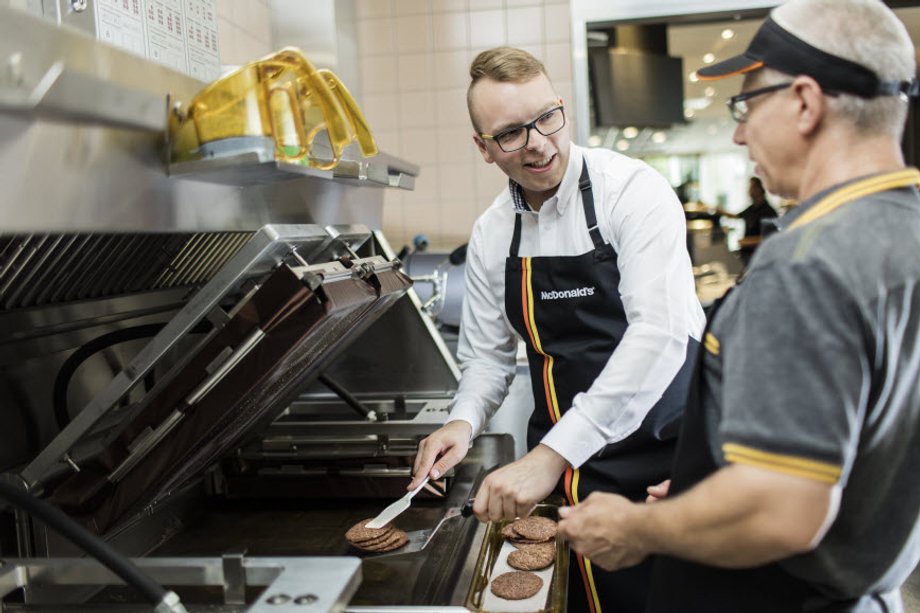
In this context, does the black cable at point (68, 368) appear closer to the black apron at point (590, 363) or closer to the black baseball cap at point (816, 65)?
the black apron at point (590, 363)

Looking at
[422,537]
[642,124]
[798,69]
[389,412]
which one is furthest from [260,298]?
[642,124]

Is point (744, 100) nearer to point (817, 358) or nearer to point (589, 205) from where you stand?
point (817, 358)

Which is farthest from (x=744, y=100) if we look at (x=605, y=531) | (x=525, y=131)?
(x=525, y=131)

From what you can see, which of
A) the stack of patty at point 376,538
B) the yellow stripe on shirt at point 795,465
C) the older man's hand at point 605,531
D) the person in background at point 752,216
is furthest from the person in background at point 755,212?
the yellow stripe on shirt at point 795,465

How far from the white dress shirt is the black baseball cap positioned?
2.28ft

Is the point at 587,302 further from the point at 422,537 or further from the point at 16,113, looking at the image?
the point at 16,113

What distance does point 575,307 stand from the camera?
175 centimetres

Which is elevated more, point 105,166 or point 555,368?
point 105,166

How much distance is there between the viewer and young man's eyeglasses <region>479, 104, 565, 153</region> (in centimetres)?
164

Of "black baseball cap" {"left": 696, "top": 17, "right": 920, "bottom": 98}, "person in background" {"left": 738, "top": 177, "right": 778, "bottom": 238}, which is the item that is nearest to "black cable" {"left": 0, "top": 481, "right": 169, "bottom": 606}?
"black baseball cap" {"left": 696, "top": 17, "right": 920, "bottom": 98}

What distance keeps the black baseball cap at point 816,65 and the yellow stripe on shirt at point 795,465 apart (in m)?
0.41

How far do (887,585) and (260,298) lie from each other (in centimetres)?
90

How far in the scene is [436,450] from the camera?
5.32 feet

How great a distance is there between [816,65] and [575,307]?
0.91m
